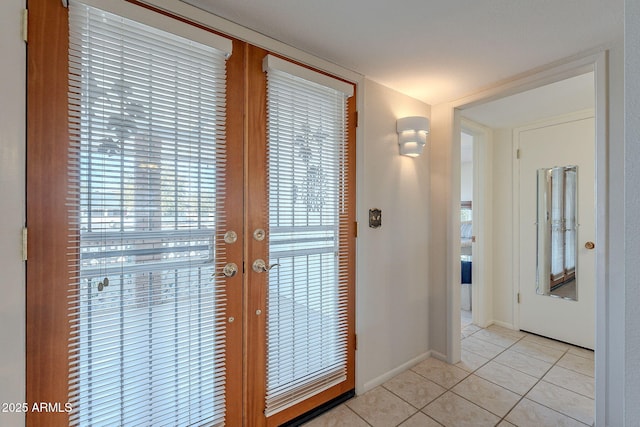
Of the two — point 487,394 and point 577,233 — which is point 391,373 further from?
point 577,233

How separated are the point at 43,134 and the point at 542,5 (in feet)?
7.52

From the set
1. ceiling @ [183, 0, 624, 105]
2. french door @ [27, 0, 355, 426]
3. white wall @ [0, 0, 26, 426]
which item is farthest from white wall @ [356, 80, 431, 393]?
white wall @ [0, 0, 26, 426]

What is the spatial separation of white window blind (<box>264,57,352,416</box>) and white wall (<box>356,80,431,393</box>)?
199 mm

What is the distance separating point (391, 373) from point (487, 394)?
69cm

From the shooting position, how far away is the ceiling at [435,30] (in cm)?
131

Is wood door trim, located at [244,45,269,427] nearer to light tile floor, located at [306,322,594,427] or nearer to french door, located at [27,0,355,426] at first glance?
french door, located at [27,0,355,426]

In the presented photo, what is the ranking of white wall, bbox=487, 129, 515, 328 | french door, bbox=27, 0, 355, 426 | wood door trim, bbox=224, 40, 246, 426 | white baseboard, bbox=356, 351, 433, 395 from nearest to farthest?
french door, bbox=27, 0, 355, 426 → wood door trim, bbox=224, 40, 246, 426 → white baseboard, bbox=356, 351, 433, 395 → white wall, bbox=487, 129, 515, 328

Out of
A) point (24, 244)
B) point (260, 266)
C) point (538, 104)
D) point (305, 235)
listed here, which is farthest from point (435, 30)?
point (24, 244)

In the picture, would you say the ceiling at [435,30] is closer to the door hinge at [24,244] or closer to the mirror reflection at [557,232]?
the door hinge at [24,244]

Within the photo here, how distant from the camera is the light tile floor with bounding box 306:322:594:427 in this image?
5.55ft

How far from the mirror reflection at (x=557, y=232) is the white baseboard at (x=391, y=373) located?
1623mm

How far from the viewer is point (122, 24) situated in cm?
113

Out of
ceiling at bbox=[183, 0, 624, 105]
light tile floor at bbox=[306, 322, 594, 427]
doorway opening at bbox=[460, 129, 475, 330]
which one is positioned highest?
ceiling at bbox=[183, 0, 624, 105]

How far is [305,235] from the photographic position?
1.69 metres
